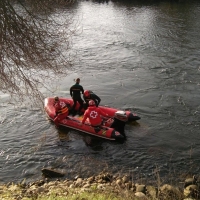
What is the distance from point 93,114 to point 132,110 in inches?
110

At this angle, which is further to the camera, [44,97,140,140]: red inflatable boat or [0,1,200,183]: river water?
[44,97,140,140]: red inflatable boat

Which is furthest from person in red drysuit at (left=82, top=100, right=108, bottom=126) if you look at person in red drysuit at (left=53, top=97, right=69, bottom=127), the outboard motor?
person in red drysuit at (left=53, top=97, right=69, bottom=127)

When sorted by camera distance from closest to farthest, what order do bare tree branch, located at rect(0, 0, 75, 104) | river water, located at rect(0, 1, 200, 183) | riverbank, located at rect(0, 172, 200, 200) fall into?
bare tree branch, located at rect(0, 0, 75, 104) < riverbank, located at rect(0, 172, 200, 200) < river water, located at rect(0, 1, 200, 183)

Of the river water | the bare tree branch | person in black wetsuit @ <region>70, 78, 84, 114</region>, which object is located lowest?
the river water

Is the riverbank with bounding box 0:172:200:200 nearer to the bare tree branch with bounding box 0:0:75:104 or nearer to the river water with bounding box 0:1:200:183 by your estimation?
the river water with bounding box 0:1:200:183

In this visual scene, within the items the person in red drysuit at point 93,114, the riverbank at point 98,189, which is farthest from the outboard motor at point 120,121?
the riverbank at point 98,189

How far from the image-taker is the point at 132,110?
13344mm

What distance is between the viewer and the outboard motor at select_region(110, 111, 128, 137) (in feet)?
36.2

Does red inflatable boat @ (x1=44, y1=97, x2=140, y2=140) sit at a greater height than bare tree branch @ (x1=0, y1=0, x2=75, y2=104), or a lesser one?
lesser

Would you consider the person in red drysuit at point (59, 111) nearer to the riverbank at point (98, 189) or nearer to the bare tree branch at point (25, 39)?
the riverbank at point (98, 189)

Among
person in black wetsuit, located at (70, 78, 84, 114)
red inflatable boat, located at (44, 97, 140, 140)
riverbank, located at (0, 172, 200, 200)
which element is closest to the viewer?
riverbank, located at (0, 172, 200, 200)

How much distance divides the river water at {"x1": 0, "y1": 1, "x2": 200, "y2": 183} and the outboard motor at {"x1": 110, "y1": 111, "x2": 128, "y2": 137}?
36 centimetres

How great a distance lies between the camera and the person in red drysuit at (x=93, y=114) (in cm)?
1100

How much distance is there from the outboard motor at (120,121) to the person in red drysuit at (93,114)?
57cm
